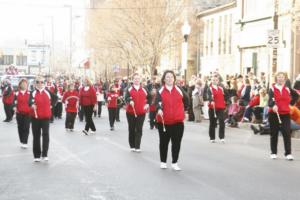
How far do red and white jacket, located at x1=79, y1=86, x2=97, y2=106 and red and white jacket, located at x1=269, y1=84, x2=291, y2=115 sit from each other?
8.02 m

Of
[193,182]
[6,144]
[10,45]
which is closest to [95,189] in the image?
[193,182]

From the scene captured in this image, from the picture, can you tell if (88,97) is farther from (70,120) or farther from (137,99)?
(137,99)

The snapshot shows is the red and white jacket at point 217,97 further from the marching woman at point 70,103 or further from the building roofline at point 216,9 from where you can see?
the building roofline at point 216,9

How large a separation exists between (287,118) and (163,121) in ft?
11.3

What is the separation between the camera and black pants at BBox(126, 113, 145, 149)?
632 inches

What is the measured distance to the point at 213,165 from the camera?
1346 cm

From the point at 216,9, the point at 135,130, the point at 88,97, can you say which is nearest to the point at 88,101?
the point at 88,97

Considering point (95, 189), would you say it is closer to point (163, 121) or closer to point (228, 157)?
point (163, 121)

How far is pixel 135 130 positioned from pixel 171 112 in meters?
3.63

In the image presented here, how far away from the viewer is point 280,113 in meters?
14.8

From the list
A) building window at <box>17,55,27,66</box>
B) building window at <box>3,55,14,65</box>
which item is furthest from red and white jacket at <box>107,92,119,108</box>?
building window at <box>3,55,14,65</box>

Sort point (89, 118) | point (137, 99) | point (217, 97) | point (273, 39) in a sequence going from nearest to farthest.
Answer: point (137, 99), point (217, 97), point (89, 118), point (273, 39)

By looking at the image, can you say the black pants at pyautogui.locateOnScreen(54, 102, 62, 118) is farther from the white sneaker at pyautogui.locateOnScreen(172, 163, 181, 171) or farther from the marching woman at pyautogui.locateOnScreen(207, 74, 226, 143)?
the white sneaker at pyautogui.locateOnScreen(172, 163, 181, 171)

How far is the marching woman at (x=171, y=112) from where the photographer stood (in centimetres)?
1265
